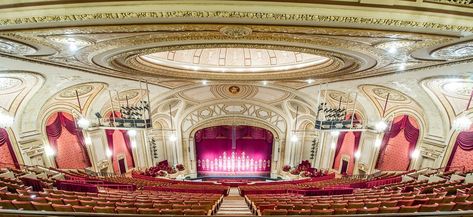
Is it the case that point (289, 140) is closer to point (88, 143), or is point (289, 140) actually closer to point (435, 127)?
point (435, 127)

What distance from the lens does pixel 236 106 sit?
2223 cm

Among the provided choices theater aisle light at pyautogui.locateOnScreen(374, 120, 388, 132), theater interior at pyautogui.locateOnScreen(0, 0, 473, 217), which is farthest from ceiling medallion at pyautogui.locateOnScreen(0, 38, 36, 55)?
theater aisle light at pyautogui.locateOnScreen(374, 120, 388, 132)

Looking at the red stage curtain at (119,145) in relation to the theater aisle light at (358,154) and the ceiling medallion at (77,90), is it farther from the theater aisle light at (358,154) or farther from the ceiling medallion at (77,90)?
the theater aisle light at (358,154)

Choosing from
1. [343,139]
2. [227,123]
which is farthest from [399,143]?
[227,123]

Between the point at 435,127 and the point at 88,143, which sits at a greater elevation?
the point at 435,127

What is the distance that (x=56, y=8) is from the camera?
4734mm

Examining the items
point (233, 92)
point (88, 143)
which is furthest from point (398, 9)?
point (88, 143)

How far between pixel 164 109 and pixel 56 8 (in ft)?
54.0

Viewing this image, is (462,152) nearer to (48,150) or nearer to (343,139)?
(343,139)

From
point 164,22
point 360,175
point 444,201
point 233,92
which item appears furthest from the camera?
point 233,92

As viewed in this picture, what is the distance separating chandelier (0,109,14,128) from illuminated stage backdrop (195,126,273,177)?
13.8 meters

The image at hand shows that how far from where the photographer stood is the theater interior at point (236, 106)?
5.18 m

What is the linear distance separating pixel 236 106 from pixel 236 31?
631 inches

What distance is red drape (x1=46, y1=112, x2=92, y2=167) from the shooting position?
15477mm
